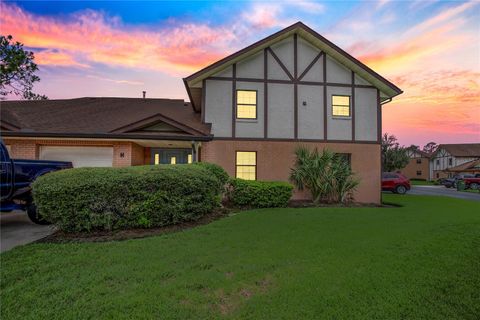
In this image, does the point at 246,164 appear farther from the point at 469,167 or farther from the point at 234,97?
A: the point at 469,167

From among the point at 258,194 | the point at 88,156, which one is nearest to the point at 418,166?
the point at 258,194

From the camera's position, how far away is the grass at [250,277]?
283cm

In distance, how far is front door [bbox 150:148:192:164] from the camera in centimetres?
1359

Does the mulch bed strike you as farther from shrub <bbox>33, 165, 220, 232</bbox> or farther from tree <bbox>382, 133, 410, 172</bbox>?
tree <bbox>382, 133, 410, 172</bbox>

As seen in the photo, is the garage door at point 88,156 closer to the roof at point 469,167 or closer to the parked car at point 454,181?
the parked car at point 454,181

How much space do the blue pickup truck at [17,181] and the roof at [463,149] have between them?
63.1 m

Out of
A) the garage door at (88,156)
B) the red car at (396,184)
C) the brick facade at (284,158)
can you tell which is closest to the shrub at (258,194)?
the brick facade at (284,158)

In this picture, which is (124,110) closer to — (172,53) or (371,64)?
(172,53)

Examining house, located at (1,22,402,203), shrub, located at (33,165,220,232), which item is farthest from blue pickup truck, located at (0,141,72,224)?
house, located at (1,22,402,203)

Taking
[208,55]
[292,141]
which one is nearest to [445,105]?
[292,141]

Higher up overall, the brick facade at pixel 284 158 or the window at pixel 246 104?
the window at pixel 246 104

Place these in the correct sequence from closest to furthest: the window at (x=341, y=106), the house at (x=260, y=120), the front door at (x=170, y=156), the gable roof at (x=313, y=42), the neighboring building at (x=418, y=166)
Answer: the house at (x=260, y=120) < the gable roof at (x=313, y=42) < the window at (x=341, y=106) < the front door at (x=170, y=156) < the neighboring building at (x=418, y=166)

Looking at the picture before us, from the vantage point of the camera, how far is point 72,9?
35.0 feet

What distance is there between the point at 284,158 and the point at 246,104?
3.35 meters
